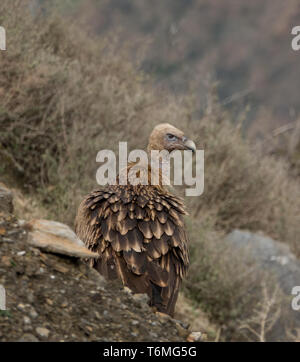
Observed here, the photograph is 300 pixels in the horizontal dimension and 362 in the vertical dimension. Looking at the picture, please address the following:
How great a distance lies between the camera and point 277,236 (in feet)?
30.1

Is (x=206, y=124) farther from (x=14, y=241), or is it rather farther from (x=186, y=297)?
(x=14, y=241)

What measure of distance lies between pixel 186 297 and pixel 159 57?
9.61 m

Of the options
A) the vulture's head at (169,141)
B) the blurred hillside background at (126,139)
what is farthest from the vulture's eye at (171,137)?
the blurred hillside background at (126,139)

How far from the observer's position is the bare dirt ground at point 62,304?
295 centimetres

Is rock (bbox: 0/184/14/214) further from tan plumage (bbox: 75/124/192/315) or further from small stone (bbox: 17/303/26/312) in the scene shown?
small stone (bbox: 17/303/26/312)

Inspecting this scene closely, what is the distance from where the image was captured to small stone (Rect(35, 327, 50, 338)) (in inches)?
113

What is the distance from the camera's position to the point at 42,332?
2.89 m

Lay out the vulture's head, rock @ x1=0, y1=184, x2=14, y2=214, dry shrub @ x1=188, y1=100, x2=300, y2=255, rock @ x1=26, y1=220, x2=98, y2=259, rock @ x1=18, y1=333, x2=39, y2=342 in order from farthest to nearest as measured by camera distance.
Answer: dry shrub @ x1=188, y1=100, x2=300, y2=255 < the vulture's head < rock @ x1=0, y1=184, x2=14, y2=214 < rock @ x1=26, y1=220, x2=98, y2=259 < rock @ x1=18, y1=333, x2=39, y2=342

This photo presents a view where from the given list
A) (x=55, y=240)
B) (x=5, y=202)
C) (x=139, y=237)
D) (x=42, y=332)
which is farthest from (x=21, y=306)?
(x=139, y=237)

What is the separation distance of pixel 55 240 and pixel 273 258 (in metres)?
4.99

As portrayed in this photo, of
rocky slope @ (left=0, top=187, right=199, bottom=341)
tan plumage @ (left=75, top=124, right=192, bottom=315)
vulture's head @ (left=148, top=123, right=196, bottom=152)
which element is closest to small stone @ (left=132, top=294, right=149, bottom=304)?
rocky slope @ (left=0, top=187, right=199, bottom=341)

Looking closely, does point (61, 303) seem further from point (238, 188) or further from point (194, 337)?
point (238, 188)

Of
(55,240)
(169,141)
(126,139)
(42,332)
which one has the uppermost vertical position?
(126,139)
